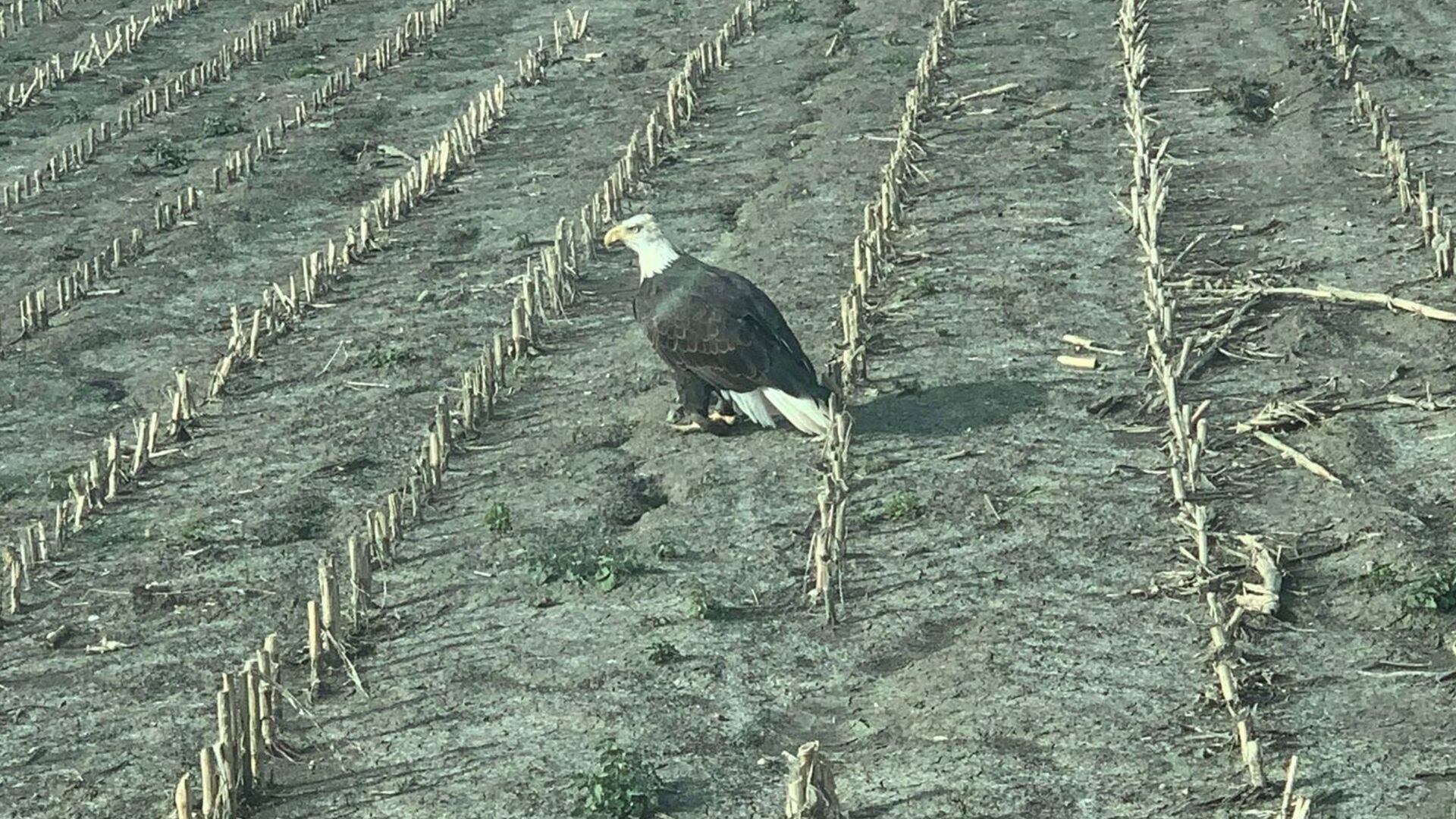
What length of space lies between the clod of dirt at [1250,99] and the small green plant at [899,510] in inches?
431

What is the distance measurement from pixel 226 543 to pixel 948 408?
5062 mm

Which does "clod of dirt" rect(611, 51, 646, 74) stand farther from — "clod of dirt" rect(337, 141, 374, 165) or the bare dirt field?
"clod of dirt" rect(337, 141, 374, 165)

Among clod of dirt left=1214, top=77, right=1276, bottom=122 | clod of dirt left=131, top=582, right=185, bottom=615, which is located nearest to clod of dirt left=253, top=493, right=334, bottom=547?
clod of dirt left=131, top=582, right=185, bottom=615

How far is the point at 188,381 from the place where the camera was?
Answer: 16891 mm

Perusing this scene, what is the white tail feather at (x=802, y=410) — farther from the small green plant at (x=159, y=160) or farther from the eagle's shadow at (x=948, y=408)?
the small green plant at (x=159, y=160)

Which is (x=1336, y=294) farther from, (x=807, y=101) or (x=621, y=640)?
(x=807, y=101)

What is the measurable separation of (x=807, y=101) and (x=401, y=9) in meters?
9.37

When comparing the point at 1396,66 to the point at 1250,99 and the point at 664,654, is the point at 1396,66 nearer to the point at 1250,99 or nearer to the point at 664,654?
the point at 1250,99

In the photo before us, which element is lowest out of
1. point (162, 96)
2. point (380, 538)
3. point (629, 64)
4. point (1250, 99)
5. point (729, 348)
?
point (1250, 99)

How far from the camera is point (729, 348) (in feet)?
46.5

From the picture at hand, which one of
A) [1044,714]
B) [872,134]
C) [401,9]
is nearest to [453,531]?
[1044,714]

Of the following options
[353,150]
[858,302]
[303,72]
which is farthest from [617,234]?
[303,72]

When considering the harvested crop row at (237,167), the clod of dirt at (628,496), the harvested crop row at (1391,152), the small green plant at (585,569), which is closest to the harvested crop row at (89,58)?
the harvested crop row at (237,167)

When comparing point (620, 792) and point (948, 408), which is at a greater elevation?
point (620, 792)
